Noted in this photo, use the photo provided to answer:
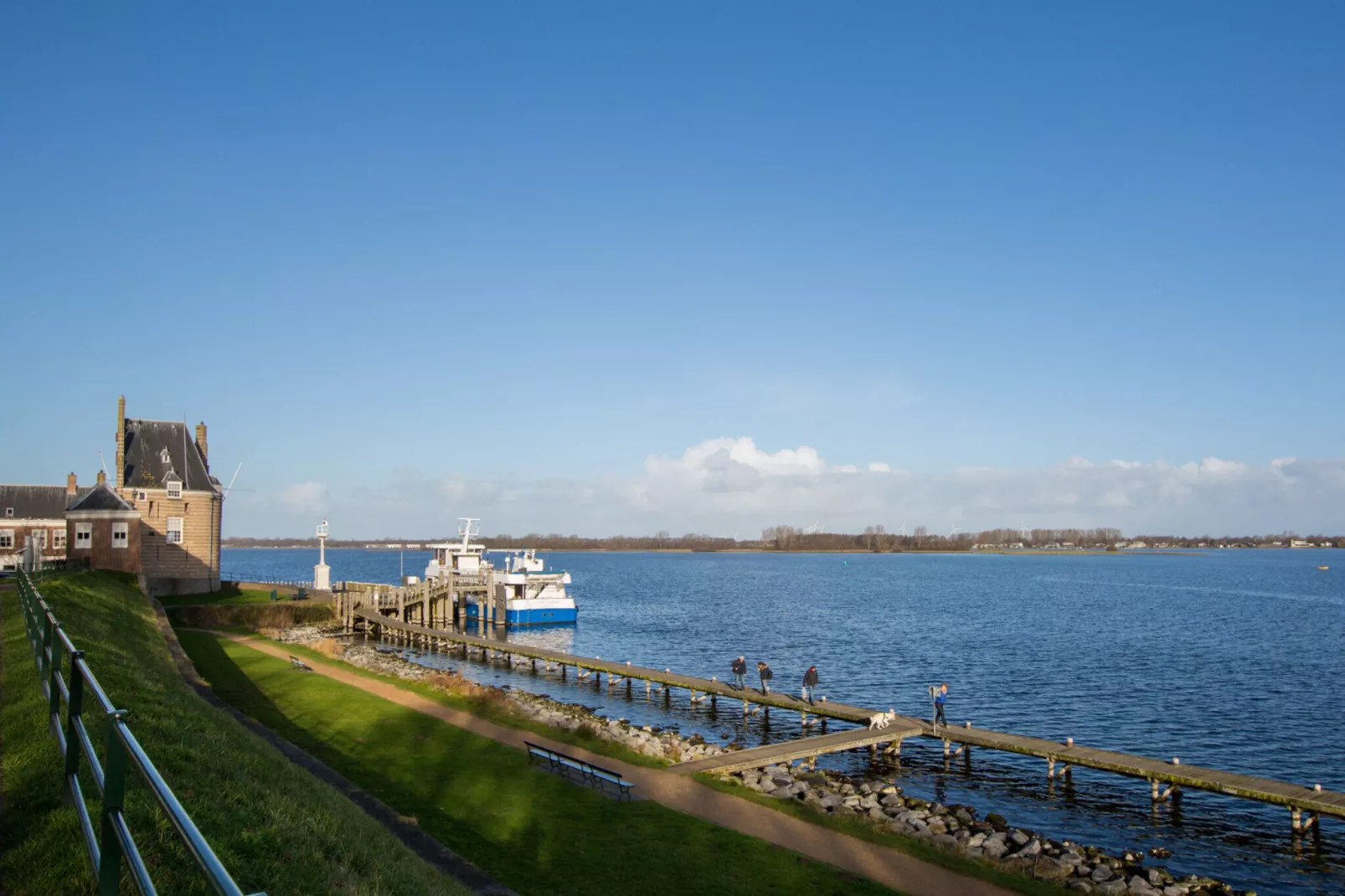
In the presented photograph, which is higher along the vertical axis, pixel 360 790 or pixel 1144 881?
pixel 360 790

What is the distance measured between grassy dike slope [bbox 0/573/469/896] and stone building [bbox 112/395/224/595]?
5305 cm

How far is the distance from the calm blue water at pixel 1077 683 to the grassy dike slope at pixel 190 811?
879 inches

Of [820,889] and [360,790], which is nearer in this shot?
[820,889]

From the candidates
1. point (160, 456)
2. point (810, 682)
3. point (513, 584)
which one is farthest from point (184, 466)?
point (810, 682)

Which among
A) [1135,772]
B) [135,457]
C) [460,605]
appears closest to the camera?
[1135,772]

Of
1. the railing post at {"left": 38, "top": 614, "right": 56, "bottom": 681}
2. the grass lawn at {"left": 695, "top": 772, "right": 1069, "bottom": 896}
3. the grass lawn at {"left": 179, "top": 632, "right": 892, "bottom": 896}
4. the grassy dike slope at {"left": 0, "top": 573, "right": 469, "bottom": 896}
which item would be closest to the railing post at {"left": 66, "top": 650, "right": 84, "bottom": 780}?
the grassy dike slope at {"left": 0, "top": 573, "right": 469, "bottom": 896}

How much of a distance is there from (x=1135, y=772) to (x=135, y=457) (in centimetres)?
7159

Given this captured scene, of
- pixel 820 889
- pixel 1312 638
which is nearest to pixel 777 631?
pixel 1312 638

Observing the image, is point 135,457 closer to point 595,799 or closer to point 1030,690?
point 595,799

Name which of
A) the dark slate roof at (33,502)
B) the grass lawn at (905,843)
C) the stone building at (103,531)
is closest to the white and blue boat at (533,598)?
the stone building at (103,531)

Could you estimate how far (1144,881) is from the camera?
21.6 metres

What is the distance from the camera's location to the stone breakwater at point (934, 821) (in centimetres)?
2184

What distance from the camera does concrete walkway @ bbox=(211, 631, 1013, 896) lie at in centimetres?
2034

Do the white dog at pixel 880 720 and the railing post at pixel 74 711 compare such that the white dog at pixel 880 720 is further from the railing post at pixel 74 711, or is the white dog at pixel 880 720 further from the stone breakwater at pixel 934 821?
the railing post at pixel 74 711
